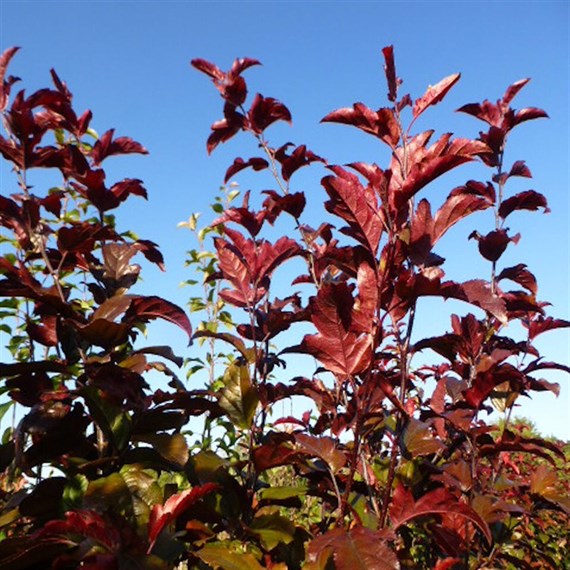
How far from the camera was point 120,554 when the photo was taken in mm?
1419

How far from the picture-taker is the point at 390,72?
6.57ft

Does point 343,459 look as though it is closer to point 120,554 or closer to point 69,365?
point 120,554

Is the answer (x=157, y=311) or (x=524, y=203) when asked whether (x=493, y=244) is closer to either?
(x=524, y=203)

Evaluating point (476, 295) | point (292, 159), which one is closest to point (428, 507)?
point (476, 295)

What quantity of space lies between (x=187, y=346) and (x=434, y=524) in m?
1.02

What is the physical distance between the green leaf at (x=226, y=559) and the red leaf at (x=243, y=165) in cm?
204

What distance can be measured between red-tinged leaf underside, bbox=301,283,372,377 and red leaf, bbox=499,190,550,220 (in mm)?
1475

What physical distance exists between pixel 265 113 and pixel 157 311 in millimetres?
1463

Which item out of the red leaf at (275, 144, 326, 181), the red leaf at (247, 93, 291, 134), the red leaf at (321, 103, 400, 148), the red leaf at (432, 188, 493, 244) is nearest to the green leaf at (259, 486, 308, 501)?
the red leaf at (432, 188, 493, 244)

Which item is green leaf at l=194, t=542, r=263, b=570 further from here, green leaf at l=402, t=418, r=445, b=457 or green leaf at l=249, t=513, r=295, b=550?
green leaf at l=402, t=418, r=445, b=457

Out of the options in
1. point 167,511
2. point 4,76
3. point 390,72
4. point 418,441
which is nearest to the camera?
point 167,511

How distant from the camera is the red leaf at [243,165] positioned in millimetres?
3158

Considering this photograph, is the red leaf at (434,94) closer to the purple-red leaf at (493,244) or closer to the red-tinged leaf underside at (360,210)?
the red-tinged leaf underside at (360,210)

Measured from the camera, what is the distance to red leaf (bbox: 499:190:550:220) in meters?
2.79
